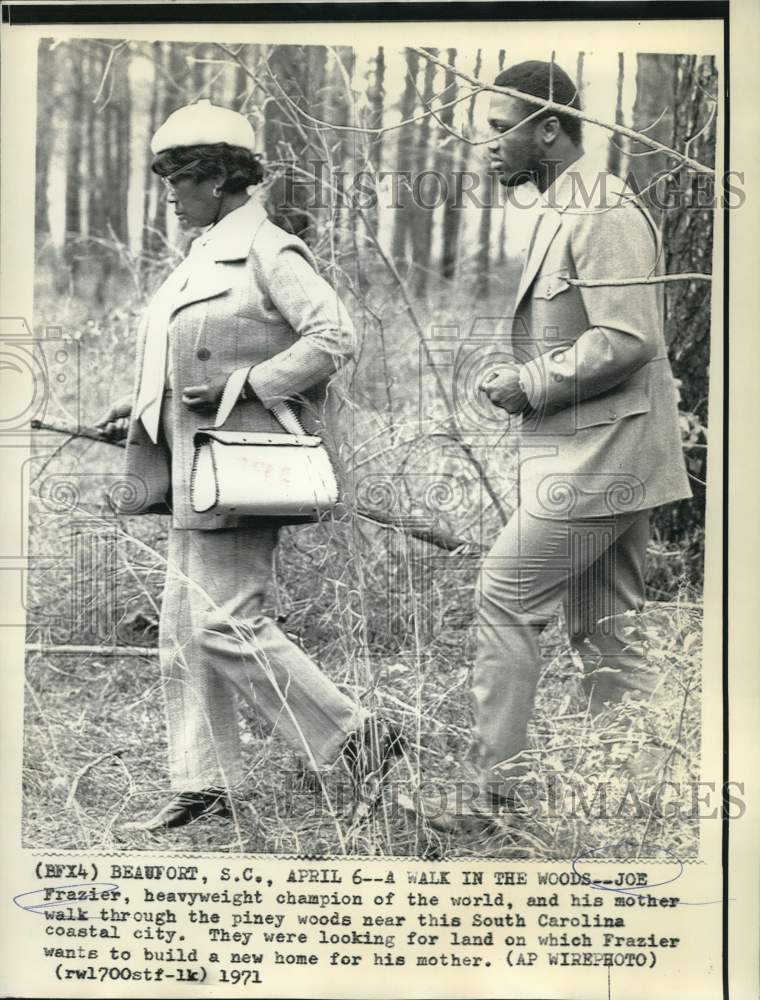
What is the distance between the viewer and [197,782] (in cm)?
439

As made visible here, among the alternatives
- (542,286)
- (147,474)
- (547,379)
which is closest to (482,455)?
(547,379)

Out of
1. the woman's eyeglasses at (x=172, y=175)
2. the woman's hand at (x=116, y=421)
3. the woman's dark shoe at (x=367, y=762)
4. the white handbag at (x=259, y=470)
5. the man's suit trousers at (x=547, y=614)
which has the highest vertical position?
the woman's eyeglasses at (x=172, y=175)

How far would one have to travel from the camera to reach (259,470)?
4.27 meters

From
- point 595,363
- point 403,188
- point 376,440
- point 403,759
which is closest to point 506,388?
point 595,363

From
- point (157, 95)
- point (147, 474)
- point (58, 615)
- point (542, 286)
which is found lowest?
point (58, 615)

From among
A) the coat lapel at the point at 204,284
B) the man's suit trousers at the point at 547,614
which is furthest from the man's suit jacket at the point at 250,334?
the man's suit trousers at the point at 547,614

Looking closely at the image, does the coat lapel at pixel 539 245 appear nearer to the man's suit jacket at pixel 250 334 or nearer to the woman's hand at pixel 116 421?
the man's suit jacket at pixel 250 334

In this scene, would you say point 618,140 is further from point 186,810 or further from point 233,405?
point 186,810

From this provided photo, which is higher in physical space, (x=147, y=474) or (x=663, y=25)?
(x=663, y=25)

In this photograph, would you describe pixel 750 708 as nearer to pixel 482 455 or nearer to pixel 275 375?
pixel 482 455

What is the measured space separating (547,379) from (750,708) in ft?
4.38

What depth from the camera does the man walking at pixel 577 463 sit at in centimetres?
434

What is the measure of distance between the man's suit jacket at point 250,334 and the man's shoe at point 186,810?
0.94 m

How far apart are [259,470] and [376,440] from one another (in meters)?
0.43
